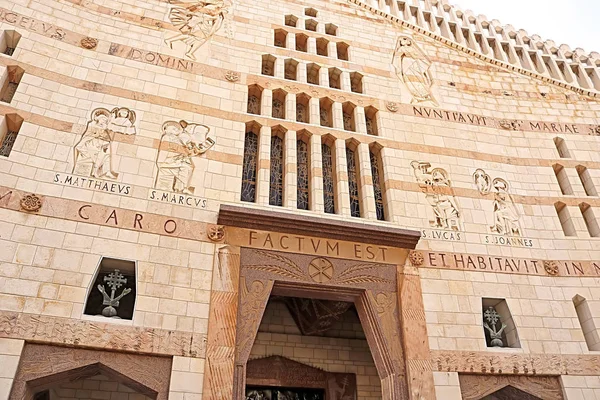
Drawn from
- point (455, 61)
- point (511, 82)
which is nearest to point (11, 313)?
point (455, 61)

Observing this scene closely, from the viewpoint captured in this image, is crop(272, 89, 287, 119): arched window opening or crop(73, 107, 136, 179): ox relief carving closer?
crop(73, 107, 136, 179): ox relief carving

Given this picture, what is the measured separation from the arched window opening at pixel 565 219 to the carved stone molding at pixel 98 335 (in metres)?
10.1

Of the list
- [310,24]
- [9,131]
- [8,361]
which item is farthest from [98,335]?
[310,24]

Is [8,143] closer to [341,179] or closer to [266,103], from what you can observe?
[266,103]

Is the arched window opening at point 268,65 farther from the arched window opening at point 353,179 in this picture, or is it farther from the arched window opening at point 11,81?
the arched window opening at point 11,81

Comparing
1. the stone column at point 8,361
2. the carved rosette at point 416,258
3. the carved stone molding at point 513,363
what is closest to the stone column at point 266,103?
the carved rosette at point 416,258

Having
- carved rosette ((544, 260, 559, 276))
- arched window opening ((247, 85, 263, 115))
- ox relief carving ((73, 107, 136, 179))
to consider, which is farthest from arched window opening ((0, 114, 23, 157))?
carved rosette ((544, 260, 559, 276))

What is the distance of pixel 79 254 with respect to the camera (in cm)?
906

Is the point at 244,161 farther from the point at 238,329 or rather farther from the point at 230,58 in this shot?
the point at 238,329

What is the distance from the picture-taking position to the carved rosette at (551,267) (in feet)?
39.2

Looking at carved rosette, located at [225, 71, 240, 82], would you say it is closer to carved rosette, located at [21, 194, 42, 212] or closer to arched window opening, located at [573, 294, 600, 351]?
carved rosette, located at [21, 194, 42, 212]

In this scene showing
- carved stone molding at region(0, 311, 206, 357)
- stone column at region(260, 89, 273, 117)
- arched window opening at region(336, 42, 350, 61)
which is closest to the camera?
carved stone molding at region(0, 311, 206, 357)

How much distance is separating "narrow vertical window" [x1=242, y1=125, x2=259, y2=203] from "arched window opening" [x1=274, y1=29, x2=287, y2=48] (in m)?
3.67

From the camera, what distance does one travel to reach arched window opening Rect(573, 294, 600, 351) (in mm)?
11234
